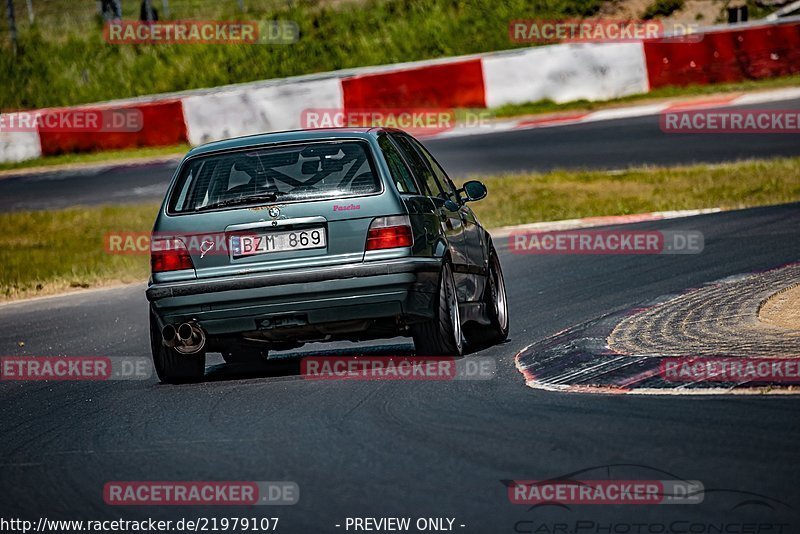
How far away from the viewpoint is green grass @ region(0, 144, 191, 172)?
26.8 meters

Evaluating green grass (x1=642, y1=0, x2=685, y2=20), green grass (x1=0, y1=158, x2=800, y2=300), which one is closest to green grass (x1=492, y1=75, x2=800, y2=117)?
green grass (x1=642, y1=0, x2=685, y2=20)

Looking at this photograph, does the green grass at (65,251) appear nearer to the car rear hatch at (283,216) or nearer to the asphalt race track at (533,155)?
the asphalt race track at (533,155)

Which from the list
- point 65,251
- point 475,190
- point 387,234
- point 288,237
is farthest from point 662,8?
point 288,237

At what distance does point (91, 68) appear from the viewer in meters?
34.8

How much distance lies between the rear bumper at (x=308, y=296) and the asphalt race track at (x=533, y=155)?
501 inches

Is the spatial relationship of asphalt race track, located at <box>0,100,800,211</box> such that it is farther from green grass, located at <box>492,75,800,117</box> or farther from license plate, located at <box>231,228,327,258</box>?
license plate, located at <box>231,228,327,258</box>

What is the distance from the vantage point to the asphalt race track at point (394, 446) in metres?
4.85

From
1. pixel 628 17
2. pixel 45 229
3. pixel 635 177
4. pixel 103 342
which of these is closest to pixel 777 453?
pixel 103 342

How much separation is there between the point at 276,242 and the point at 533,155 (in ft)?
47.3

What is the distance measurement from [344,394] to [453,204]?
7.43 ft

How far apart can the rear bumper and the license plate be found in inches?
6.1

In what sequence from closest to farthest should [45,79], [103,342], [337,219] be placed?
[337,219] < [103,342] < [45,79]

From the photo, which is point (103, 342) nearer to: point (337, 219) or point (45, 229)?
point (337, 219)

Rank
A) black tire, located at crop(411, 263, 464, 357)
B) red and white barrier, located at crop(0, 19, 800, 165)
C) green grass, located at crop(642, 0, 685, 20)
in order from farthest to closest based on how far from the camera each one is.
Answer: green grass, located at crop(642, 0, 685, 20), red and white barrier, located at crop(0, 19, 800, 165), black tire, located at crop(411, 263, 464, 357)
